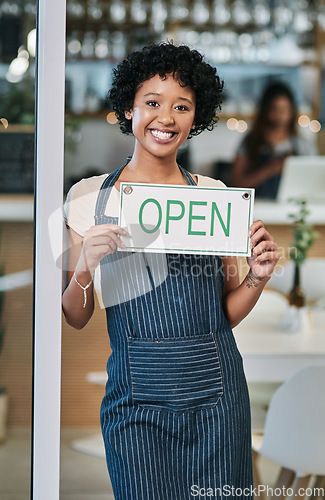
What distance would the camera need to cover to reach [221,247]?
3.06ft

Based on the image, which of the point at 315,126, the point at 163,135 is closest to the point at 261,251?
the point at 163,135

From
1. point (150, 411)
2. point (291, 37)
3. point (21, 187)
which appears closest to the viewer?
point (150, 411)

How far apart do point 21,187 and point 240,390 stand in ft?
1.56

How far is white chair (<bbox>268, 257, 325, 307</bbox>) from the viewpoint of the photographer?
109cm

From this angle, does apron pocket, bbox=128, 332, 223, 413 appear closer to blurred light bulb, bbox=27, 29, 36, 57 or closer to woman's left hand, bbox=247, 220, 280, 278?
woman's left hand, bbox=247, 220, 280, 278

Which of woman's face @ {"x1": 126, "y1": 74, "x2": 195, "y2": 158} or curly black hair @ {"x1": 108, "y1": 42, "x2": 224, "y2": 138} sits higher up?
curly black hair @ {"x1": 108, "y1": 42, "x2": 224, "y2": 138}

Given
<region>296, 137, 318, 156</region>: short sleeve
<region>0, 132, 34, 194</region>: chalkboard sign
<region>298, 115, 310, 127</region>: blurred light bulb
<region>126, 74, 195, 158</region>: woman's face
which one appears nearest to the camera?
<region>126, 74, 195, 158</region>: woman's face

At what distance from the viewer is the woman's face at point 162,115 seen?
91 centimetres

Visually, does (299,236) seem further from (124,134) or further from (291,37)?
(291,37)

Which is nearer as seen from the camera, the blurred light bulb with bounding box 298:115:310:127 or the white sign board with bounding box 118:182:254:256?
the white sign board with bounding box 118:182:254:256

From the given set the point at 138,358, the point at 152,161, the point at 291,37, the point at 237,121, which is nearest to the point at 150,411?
the point at 138,358

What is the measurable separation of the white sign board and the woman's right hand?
10 mm

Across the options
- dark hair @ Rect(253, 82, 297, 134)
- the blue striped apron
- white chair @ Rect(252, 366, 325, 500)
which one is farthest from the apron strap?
dark hair @ Rect(253, 82, 297, 134)

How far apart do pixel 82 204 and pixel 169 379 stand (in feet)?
0.92
